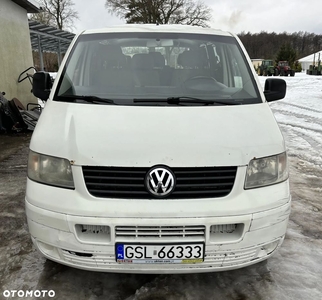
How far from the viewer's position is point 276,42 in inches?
3600

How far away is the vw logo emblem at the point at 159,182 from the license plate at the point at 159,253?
1.02 ft

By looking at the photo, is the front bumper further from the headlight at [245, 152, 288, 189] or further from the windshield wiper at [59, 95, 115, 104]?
the windshield wiper at [59, 95, 115, 104]

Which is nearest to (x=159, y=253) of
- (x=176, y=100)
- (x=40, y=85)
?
(x=176, y=100)

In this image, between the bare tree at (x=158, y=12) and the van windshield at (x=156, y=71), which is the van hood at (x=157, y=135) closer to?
the van windshield at (x=156, y=71)

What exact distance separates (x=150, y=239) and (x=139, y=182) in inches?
13.5

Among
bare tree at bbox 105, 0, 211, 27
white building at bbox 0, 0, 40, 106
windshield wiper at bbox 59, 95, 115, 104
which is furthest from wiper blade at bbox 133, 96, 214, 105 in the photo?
bare tree at bbox 105, 0, 211, 27

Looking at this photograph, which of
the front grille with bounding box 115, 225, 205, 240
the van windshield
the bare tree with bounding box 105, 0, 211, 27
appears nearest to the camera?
the front grille with bounding box 115, 225, 205, 240

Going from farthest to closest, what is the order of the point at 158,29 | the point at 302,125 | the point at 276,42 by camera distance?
1. the point at 276,42
2. the point at 302,125
3. the point at 158,29

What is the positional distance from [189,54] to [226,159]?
1.48 m

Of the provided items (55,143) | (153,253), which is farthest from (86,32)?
(153,253)

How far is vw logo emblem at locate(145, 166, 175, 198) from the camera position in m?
1.95

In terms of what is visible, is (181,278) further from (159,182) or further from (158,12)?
(158,12)

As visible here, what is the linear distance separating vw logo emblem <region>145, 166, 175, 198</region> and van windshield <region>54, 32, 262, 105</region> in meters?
0.72

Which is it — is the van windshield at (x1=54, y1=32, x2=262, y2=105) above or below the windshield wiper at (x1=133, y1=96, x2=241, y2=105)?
above
